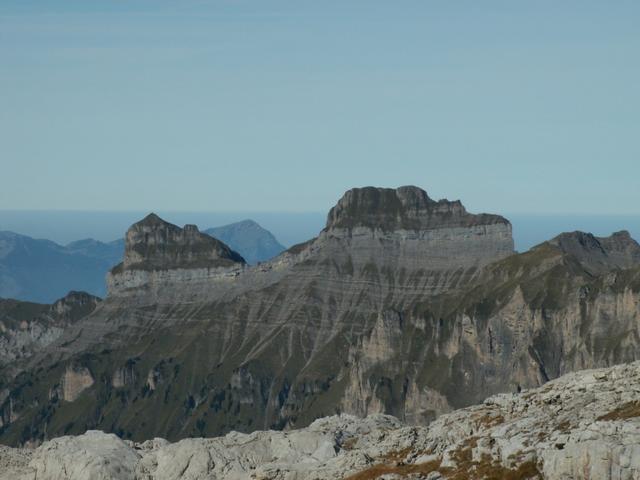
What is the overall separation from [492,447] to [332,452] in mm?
38065

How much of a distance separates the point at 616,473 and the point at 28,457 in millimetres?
89029

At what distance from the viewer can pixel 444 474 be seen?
98625 millimetres

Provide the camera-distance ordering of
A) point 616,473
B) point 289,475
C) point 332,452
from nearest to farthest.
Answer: point 616,473, point 289,475, point 332,452

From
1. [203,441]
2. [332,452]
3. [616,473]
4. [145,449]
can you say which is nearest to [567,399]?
[616,473]

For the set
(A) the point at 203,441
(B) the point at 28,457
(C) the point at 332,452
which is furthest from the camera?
(B) the point at 28,457

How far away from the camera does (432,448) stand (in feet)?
362

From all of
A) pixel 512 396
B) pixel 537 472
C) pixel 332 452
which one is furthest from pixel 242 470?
pixel 537 472

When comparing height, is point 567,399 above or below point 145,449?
above

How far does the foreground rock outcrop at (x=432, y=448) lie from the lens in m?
87.8

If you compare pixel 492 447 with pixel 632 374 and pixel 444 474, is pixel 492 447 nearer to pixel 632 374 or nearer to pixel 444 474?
pixel 444 474

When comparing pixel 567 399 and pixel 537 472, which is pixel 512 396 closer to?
pixel 567 399

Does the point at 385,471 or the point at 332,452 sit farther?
the point at 332,452

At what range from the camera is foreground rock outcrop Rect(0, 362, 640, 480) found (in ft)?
288

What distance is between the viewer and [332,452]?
133m
